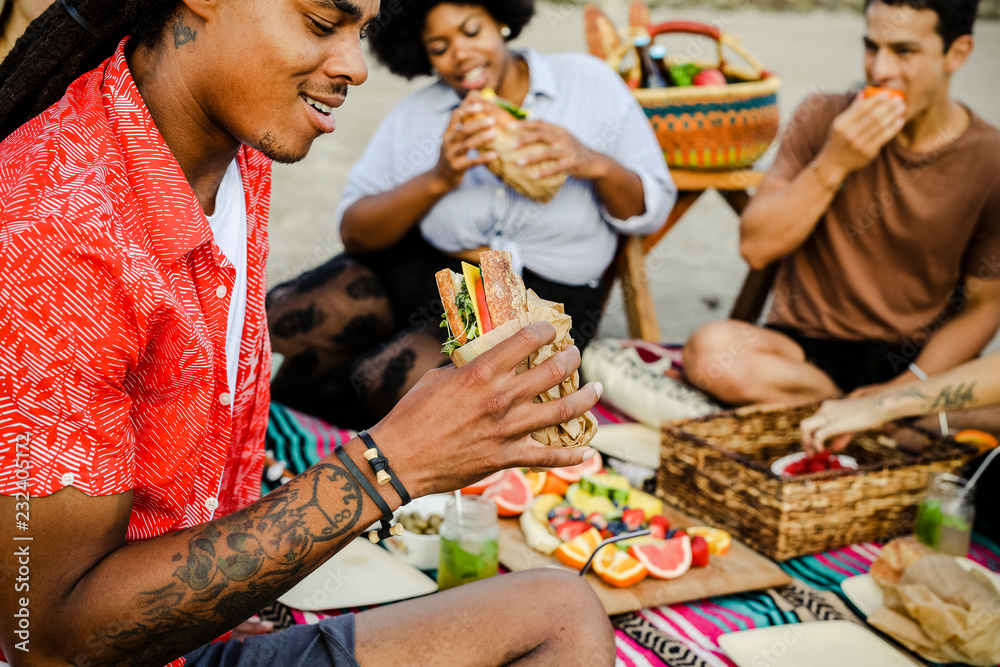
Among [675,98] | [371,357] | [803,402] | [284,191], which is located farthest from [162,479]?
[284,191]

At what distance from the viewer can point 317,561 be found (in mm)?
1278

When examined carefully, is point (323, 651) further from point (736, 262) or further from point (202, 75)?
point (736, 262)

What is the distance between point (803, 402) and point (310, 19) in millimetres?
2470

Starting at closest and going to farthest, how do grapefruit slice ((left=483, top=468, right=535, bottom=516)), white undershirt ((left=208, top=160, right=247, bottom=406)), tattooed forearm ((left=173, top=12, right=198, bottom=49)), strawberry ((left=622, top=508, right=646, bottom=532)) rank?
1. tattooed forearm ((left=173, top=12, right=198, bottom=49))
2. white undershirt ((left=208, top=160, right=247, bottom=406))
3. strawberry ((left=622, top=508, right=646, bottom=532))
4. grapefruit slice ((left=483, top=468, right=535, bottom=516))

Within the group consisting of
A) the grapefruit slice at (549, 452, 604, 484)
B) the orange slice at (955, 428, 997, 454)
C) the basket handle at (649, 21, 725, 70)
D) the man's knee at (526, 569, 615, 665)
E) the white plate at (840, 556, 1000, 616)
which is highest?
the basket handle at (649, 21, 725, 70)

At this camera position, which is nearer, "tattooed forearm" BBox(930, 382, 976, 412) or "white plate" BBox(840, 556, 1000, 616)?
"white plate" BBox(840, 556, 1000, 616)

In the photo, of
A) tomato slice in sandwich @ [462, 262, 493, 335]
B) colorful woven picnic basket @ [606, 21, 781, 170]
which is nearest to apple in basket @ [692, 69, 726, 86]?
colorful woven picnic basket @ [606, 21, 781, 170]

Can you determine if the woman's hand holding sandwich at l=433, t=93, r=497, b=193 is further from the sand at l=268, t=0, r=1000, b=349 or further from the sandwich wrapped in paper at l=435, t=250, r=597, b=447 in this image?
the sandwich wrapped in paper at l=435, t=250, r=597, b=447

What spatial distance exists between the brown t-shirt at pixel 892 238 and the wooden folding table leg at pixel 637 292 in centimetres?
76

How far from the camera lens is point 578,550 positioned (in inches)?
95.7

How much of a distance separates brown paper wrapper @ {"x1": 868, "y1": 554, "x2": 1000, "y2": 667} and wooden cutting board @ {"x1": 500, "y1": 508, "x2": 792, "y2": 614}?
12.2 inches

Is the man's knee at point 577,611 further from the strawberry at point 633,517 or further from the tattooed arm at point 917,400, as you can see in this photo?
the tattooed arm at point 917,400

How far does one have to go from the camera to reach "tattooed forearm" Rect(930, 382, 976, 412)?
2.92 metres

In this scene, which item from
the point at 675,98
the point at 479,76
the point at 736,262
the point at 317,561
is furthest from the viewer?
the point at 736,262
